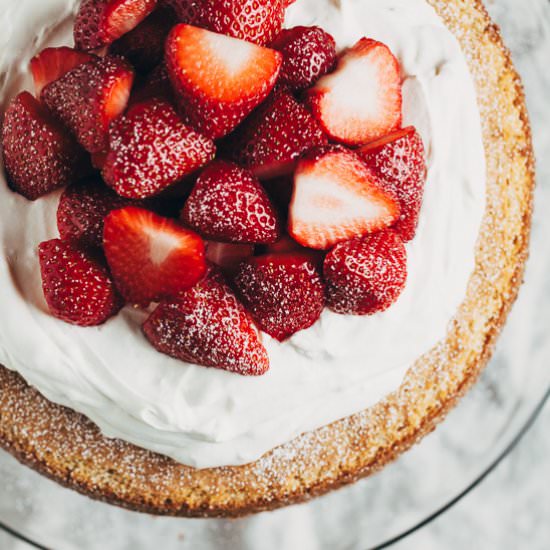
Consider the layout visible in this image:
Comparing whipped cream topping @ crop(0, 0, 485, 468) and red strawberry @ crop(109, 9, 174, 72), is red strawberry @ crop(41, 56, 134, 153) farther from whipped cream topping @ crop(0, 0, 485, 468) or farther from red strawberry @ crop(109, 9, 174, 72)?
whipped cream topping @ crop(0, 0, 485, 468)

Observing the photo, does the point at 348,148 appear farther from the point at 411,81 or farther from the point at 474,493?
the point at 474,493

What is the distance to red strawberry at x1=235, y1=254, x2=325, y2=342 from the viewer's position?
1.38 metres

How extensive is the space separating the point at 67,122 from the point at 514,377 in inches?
51.7

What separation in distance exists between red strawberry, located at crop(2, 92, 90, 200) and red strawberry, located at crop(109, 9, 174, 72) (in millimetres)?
176

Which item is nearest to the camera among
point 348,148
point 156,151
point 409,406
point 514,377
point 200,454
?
point 156,151

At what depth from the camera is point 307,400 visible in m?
1.52

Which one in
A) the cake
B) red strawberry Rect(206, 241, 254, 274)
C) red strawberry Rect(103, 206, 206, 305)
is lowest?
the cake

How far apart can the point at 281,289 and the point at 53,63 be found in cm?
56

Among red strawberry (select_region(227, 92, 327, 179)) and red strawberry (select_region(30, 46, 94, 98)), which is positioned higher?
red strawberry (select_region(30, 46, 94, 98))

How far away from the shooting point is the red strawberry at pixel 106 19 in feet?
4.49

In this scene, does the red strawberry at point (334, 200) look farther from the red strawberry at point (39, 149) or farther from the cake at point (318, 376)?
the red strawberry at point (39, 149)

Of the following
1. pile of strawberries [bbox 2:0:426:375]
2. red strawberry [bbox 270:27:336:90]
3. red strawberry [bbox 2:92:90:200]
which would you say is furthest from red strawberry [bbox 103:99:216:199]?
red strawberry [bbox 270:27:336:90]

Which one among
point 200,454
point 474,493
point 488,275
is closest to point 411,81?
point 488,275

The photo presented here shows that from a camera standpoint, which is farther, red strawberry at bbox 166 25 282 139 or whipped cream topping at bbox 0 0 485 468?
whipped cream topping at bbox 0 0 485 468
